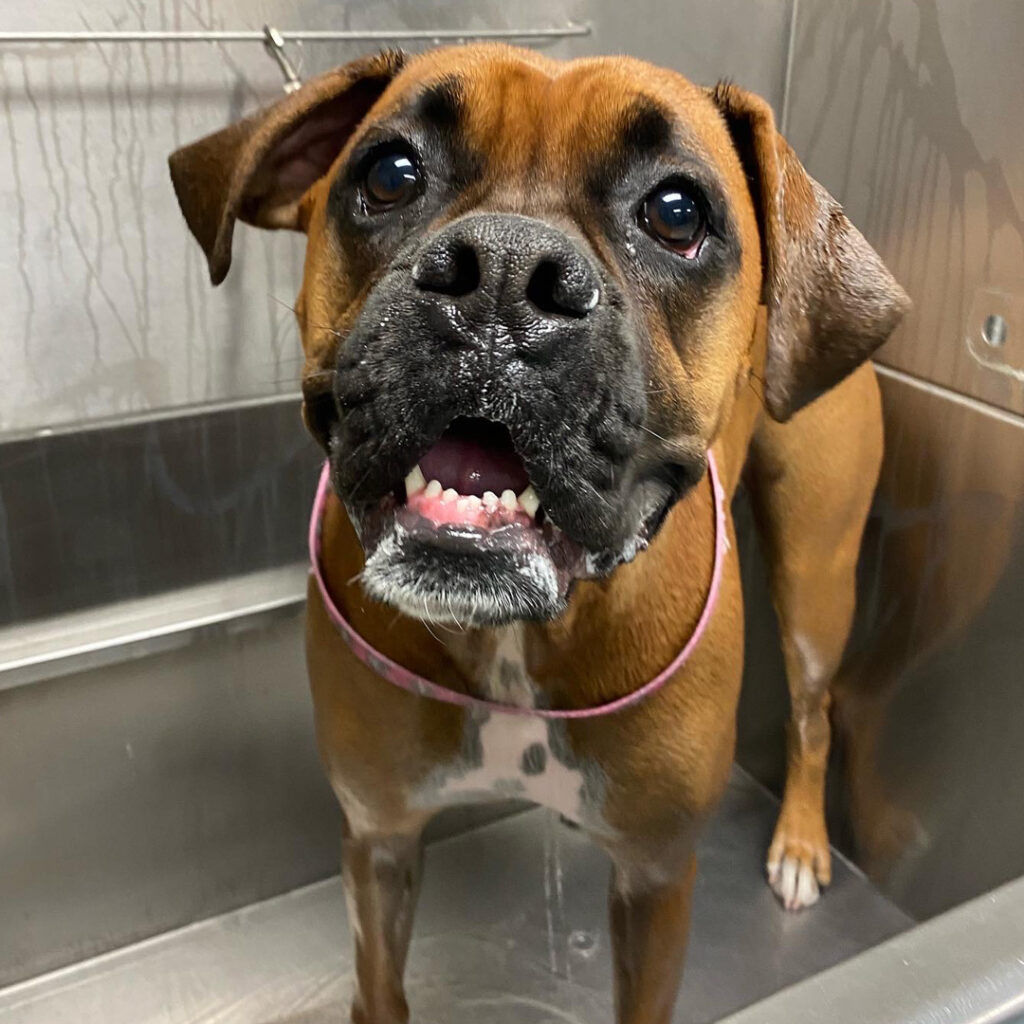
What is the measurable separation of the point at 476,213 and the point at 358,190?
0.56ft

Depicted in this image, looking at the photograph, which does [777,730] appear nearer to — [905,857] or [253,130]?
[905,857]

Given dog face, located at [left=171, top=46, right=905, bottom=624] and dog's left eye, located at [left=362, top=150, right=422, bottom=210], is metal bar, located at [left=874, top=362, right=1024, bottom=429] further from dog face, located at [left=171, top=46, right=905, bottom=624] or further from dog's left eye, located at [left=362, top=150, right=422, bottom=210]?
dog's left eye, located at [left=362, top=150, right=422, bottom=210]

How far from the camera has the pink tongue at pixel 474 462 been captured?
0.81m

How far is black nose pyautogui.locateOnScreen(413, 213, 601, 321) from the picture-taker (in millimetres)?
711

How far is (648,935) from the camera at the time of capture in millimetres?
1224

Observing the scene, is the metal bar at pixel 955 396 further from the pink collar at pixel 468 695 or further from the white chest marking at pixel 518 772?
the white chest marking at pixel 518 772

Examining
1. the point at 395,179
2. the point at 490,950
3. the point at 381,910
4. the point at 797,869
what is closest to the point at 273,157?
the point at 395,179

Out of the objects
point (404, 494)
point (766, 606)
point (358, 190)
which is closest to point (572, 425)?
point (404, 494)

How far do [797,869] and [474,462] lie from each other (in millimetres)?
1177

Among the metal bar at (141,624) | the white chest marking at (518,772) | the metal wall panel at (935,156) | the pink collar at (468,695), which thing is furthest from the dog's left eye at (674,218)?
the metal bar at (141,624)

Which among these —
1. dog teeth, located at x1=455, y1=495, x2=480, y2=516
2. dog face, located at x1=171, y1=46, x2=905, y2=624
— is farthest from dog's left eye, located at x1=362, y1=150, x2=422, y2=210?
dog teeth, located at x1=455, y1=495, x2=480, y2=516

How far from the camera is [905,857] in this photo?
165cm

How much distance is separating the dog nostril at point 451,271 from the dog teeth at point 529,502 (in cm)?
16

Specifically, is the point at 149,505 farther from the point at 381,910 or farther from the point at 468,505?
the point at 468,505
